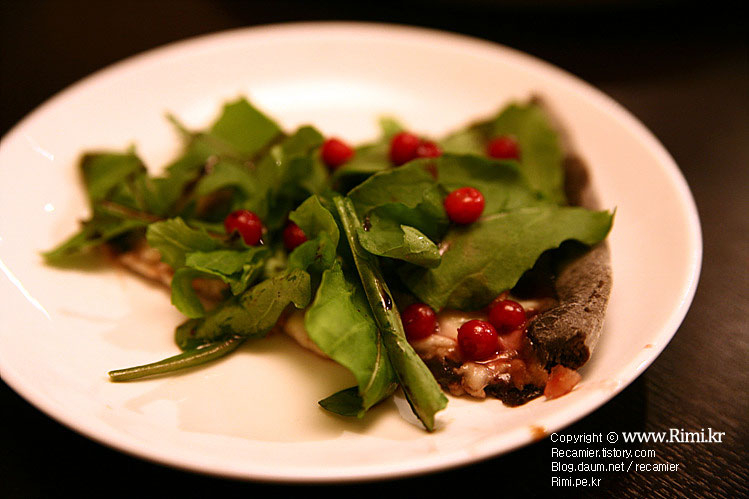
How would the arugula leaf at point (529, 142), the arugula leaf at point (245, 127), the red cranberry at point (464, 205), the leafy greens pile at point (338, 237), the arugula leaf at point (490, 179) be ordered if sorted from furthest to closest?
the arugula leaf at point (245, 127)
the arugula leaf at point (529, 142)
the arugula leaf at point (490, 179)
the red cranberry at point (464, 205)
the leafy greens pile at point (338, 237)

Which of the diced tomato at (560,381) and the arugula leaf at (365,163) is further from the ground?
the arugula leaf at (365,163)

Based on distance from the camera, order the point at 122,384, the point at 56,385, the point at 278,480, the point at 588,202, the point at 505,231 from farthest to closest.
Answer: the point at 588,202
the point at 505,231
the point at 122,384
the point at 56,385
the point at 278,480

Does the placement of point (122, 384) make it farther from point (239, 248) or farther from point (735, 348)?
point (735, 348)

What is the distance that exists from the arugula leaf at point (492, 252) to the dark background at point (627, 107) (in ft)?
1.49

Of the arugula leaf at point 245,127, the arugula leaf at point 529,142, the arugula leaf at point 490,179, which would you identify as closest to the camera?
the arugula leaf at point 490,179

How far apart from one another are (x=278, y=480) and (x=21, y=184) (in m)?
1.59

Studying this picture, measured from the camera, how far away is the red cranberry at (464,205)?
5.82 ft

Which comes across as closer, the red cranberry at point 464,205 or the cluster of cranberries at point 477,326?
the cluster of cranberries at point 477,326

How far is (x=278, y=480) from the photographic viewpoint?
122 cm

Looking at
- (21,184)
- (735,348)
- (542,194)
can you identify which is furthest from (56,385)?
(735,348)

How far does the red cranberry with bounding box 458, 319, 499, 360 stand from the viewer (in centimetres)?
162

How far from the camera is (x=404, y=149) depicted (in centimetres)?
210

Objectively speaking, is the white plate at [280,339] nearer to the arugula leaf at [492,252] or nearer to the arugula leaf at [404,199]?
the arugula leaf at [492,252]

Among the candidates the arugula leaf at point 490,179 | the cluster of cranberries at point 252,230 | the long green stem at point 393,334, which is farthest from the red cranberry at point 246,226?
the arugula leaf at point 490,179
